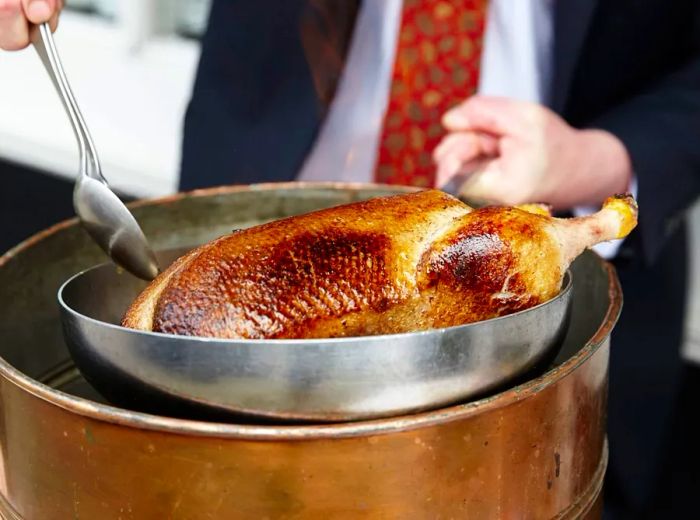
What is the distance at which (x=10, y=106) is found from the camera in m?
2.79

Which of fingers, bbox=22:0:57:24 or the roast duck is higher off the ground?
fingers, bbox=22:0:57:24

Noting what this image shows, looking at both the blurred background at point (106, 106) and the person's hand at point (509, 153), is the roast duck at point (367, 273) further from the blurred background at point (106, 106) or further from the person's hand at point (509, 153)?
the blurred background at point (106, 106)

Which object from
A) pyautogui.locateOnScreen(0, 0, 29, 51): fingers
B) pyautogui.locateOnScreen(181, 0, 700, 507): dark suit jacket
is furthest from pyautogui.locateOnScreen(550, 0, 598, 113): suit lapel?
pyautogui.locateOnScreen(0, 0, 29, 51): fingers

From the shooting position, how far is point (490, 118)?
3.49ft

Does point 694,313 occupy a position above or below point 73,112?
below

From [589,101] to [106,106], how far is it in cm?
165

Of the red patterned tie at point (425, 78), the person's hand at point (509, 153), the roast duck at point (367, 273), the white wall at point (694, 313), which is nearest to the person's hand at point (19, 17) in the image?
the roast duck at point (367, 273)

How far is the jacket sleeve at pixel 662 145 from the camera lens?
4.27 ft

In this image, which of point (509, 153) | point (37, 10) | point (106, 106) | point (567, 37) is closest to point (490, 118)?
point (509, 153)

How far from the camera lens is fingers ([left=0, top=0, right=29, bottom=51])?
31.0 inches

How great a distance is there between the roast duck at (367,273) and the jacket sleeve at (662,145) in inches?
26.1

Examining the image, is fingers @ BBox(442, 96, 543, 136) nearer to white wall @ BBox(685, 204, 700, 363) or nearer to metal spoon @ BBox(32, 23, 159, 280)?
metal spoon @ BBox(32, 23, 159, 280)

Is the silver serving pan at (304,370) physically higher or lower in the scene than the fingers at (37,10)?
lower

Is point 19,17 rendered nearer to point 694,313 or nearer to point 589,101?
point 589,101
